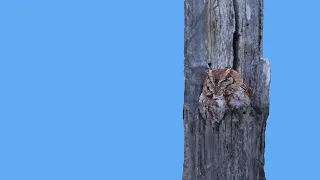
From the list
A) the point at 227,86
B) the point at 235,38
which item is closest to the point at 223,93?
the point at 227,86

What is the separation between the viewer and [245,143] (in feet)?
13.1

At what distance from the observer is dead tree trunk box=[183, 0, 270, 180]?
3.94 meters

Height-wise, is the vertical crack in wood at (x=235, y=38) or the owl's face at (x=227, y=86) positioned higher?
the vertical crack in wood at (x=235, y=38)

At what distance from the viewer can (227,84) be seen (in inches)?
154

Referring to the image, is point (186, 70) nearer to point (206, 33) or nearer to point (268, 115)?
point (206, 33)

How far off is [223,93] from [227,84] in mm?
47

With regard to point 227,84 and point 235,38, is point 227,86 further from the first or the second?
point 235,38

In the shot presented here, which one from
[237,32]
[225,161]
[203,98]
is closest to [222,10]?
[237,32]

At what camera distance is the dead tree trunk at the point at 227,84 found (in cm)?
394

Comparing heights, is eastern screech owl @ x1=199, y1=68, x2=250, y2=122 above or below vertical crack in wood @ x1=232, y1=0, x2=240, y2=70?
below

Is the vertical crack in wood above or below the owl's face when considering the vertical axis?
above

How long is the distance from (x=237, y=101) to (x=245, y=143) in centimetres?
22

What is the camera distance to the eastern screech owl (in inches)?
154

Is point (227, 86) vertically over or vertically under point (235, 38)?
under
